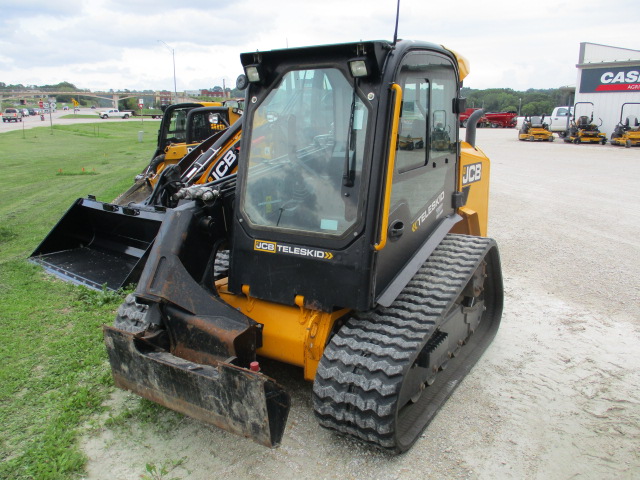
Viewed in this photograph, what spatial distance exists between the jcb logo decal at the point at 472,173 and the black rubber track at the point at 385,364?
4.43ft

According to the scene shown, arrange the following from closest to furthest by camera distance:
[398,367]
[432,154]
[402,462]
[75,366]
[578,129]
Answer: [398,367], [402,462], [432,154], [75,366], [578,129]

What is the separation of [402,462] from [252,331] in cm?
118

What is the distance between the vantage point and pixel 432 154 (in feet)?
12.9

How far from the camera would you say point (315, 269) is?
3271mm

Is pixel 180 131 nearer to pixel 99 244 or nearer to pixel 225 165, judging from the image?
pixel 99 244

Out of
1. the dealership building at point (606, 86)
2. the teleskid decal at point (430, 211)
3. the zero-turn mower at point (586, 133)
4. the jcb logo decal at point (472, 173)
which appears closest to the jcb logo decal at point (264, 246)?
the teleskid decal at point (430, 211)

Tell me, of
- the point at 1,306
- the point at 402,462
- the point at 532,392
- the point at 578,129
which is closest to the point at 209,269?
the point at 402,462

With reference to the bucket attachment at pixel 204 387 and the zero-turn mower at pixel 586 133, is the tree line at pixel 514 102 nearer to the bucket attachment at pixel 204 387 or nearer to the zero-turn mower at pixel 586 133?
the zero-turn mower at pixel 586 133

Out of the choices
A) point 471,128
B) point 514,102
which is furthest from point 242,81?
point 514,102

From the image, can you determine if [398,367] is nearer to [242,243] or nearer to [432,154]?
[242,243]

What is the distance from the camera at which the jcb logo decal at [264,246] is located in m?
3.39

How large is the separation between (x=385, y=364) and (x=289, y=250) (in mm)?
880

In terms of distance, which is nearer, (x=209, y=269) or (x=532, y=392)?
A: (x=209, y=269)

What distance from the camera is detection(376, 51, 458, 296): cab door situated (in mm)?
3365
